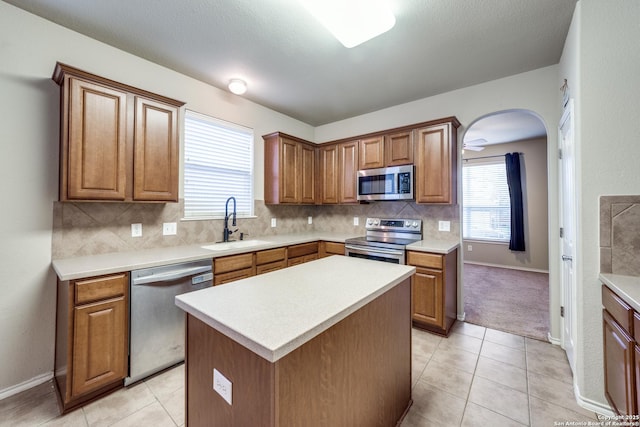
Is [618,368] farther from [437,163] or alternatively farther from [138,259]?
[138,259]

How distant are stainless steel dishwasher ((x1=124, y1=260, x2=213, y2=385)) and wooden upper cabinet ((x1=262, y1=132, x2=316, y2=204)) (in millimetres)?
1621

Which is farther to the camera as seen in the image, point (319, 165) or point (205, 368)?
point (319, 165)

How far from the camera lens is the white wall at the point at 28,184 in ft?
6.02

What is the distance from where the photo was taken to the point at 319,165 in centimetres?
405

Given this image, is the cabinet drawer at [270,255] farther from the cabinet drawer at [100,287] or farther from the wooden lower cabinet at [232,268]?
the cabinet drawer at [100,287]

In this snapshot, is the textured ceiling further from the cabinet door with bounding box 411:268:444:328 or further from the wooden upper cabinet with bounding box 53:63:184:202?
the cabinet door with bounding box 411:268:444:328

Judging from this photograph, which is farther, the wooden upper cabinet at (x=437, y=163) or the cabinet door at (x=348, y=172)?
the cabinet door at (x=348, y=172)

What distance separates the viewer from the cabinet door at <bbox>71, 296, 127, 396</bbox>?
167 cm

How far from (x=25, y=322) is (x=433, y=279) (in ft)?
11.0

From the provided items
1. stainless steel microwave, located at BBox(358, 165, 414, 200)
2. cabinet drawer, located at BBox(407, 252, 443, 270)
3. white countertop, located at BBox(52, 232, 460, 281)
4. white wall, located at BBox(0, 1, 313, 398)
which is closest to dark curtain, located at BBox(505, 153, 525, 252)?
white countertop, located at BBox(52, 232, 460, 281)

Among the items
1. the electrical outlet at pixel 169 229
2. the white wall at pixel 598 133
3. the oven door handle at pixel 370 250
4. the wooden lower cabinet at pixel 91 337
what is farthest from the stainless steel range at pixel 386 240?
the wooden lower cabinet at pixel 91 337

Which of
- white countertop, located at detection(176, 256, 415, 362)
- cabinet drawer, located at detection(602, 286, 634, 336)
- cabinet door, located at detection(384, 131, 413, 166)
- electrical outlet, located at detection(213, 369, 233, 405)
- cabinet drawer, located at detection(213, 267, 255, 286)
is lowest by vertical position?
electrical outlet, located at detection(213, 369, 233, 405)

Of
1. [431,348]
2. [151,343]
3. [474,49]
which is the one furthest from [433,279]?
[151,343]

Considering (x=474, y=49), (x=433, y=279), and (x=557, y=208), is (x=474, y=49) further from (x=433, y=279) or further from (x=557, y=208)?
(x=433, y=279)
